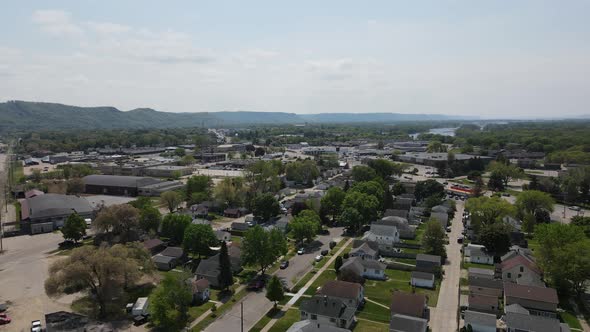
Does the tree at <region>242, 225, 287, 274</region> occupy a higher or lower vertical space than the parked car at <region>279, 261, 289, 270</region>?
higher

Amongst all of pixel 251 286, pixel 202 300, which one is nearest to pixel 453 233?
pixel 251 286

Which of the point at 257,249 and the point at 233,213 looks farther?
the point at 233,213

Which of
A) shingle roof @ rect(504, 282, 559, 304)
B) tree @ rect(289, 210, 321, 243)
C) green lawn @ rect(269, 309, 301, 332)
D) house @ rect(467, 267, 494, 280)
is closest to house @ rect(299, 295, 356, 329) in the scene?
green lawn @ rect(269, 309, 301, 332)

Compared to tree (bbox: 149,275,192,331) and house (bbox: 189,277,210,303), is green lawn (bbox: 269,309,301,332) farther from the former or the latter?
house (bbox: 189,277,210,303)

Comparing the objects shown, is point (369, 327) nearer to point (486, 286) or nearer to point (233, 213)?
point (486, 286)

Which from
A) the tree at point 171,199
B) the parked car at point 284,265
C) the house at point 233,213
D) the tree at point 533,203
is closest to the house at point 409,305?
the parked car at point 284,265

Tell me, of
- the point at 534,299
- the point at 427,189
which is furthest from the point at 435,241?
the point at 427,189

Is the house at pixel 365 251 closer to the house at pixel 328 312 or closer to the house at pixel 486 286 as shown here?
the house at pixel 486 286
